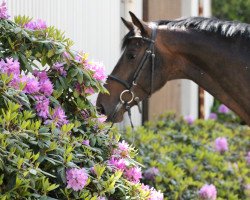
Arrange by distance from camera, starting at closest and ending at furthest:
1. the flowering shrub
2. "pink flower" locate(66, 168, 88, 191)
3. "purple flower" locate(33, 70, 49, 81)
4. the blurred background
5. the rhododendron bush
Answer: the rhododendron bush → "pink flower" locate(66, 168, 88, 191) → "purple flower" locate(33, 70, 49, 81) → the blurred background → the flowering shrub

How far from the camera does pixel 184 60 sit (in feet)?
16.6

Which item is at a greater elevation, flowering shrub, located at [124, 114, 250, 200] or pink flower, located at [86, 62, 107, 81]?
pink flower, located at [86, 62, 107, 81]

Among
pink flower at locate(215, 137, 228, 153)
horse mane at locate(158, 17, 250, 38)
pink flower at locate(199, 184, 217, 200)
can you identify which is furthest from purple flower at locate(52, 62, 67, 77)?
pink flower at locate(215, 137, 228, 153)

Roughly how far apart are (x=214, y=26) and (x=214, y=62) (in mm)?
259

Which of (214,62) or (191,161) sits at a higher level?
(214,62)

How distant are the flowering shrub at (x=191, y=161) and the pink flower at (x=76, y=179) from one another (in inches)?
78.3

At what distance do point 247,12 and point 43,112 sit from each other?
51.0ft

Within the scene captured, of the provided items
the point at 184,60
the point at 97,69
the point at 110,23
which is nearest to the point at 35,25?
the point at 97,69

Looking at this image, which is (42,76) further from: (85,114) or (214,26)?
(214,26)

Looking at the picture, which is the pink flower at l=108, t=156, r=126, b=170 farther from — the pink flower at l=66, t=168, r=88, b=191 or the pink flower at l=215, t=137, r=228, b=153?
the pink flower at l=215, t=137, r=228, b=153

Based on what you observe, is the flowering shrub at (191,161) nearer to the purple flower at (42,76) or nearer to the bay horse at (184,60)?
the bay horse at (184,60)

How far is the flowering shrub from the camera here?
6.07 m

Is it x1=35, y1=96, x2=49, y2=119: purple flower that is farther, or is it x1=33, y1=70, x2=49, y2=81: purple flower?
x1=33, y1=70, x2=49, y2=81: purple flower

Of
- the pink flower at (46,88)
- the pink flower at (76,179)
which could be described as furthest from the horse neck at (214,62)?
the pink flower at (76,179)
